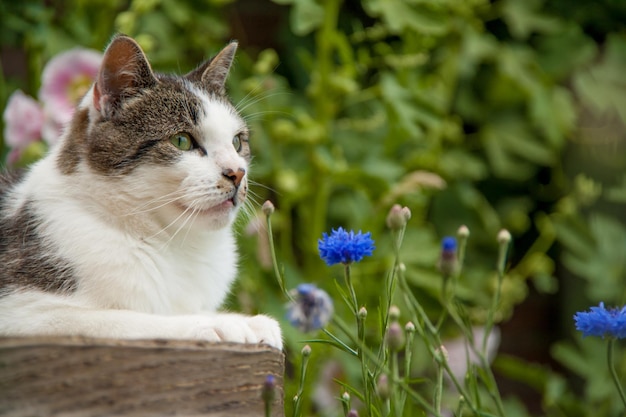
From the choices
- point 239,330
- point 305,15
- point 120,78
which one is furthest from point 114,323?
point 305,15

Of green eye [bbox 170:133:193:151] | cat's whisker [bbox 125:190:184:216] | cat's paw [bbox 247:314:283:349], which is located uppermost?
green eye [bbox 170:133:193:151]

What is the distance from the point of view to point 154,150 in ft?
3.69

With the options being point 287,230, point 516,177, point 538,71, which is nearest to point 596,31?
point 538,71

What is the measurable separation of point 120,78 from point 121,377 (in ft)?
1.79

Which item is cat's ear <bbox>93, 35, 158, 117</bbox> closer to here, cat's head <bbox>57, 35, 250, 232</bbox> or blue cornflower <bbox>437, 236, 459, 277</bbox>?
cat's head <bbox>57, 35, 250, 232</bbox>

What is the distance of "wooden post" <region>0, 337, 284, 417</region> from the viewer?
2.29 ft

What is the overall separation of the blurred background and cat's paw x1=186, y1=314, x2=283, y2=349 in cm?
75

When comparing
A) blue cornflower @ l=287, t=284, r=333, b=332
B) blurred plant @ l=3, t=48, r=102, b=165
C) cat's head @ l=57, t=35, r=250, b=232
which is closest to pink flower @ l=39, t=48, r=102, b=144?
blurred plant @ l=3, t=48, r=102, b=165

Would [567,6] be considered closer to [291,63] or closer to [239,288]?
[291,63]

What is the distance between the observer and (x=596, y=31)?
8.34 ft

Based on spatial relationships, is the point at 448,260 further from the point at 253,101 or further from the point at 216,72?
the point at 253,101

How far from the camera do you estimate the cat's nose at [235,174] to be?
Answer: 1104 mm

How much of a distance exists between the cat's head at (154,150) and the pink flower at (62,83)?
58cm

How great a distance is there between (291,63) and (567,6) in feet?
2.79
